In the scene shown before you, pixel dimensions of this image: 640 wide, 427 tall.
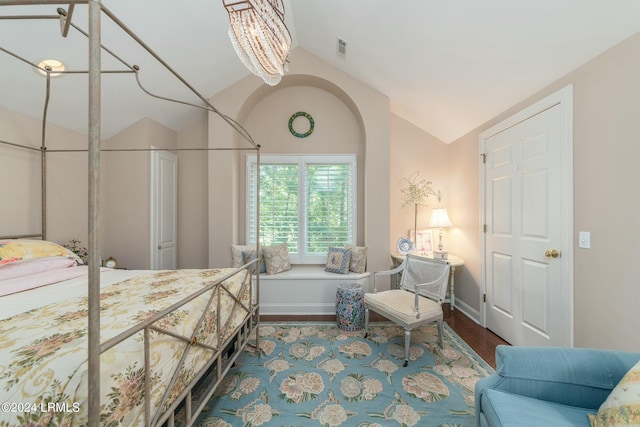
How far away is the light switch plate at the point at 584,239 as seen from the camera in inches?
70.9

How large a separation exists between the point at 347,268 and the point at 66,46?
11.3 ft

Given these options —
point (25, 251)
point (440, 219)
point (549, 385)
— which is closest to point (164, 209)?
point (25, 251)

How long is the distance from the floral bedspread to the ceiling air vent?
9.19ft

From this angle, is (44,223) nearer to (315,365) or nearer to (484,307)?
(315,365)

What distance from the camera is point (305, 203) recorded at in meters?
3.71

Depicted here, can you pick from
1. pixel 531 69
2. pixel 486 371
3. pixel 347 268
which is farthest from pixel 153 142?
pixel 486 371

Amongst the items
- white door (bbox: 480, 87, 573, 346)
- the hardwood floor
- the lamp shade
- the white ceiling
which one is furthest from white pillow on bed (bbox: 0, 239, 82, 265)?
white door (bbox: 480, 87, 573, 346)

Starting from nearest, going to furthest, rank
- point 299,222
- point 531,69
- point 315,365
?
point 531,69, point 315,365, point 299,222

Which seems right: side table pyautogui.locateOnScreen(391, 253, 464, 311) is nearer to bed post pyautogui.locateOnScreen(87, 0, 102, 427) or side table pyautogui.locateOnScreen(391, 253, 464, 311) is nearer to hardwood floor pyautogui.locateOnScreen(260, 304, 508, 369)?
→ hardwood floor pyautogui.locateOnScreen(260, 304, 508, 369)

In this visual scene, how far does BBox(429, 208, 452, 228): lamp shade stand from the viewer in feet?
11.3

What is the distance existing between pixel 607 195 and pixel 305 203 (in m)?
2.90

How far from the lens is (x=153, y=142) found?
332cm

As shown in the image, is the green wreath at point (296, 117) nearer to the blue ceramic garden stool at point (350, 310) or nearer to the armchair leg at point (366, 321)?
the blue ceramic garden stool at point (350, 310)

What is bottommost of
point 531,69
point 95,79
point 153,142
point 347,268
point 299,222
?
point 347,268
